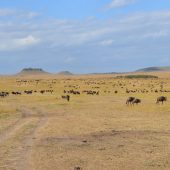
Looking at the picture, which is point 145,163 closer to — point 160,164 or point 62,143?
point 160,164

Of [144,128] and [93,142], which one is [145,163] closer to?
[93,142]

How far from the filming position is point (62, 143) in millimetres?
20953

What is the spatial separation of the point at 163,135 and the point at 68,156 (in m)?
6.75

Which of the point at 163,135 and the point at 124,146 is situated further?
the point at 163,135

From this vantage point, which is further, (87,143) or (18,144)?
(87,143)

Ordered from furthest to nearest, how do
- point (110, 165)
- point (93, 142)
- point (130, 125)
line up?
point (130, 125) < point (93, 142) < point (110, 165)

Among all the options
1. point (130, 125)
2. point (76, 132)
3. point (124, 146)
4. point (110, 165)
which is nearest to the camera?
point (110, 165)

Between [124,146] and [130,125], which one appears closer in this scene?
[124,146]

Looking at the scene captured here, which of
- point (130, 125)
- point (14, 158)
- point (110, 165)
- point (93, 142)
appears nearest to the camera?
point (110, 165)

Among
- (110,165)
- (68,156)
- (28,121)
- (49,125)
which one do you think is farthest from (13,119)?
(110,165)

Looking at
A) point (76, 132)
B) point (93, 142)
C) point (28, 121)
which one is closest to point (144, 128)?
point (76, 132)

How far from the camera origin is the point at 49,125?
93.0 ft

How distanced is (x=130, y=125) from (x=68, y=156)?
10.9 m

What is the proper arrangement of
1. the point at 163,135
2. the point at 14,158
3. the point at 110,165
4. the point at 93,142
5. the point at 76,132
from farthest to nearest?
the point at 76,132 < the point at 163,135 < the point at 93,142 < the point at 14,158 < the point at 110,165
